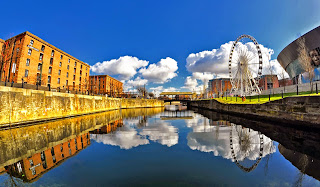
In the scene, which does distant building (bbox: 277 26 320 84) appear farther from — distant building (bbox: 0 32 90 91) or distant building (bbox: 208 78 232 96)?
distant building (bbox: 0 32 90 91)

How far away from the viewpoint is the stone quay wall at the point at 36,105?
15.3 m

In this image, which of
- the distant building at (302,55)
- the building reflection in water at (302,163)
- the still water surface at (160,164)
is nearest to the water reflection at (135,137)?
the still water surface at (160,164)

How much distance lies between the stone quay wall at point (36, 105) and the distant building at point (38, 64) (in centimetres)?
1069

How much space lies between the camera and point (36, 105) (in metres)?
18.6

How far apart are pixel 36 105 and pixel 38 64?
33.8m

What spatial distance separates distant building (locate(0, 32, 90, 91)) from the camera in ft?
126

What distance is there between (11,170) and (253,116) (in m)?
24.1

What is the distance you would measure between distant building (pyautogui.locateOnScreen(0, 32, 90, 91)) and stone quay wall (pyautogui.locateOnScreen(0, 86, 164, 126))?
10.7 m

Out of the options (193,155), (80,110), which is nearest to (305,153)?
(193,155)

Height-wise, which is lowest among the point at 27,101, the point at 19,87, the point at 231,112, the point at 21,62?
the point at 231,112

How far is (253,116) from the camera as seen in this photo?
20859 mm

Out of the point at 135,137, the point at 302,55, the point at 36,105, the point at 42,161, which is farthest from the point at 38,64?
the point at 302,55

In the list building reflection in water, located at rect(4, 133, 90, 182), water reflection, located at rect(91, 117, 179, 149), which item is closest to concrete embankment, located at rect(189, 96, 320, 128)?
water reflection, located at rect(91, 117, 179, 149)

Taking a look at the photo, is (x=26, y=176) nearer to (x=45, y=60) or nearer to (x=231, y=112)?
(x=231, y=112)
